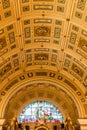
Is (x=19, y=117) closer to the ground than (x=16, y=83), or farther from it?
closer to the ground

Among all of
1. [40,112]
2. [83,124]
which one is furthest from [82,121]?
[40,112]

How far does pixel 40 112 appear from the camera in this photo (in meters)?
28.3

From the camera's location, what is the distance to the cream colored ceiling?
1856cm

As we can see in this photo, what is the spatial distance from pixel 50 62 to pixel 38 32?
468 cm

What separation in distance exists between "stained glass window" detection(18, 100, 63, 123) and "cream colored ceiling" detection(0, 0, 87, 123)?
765 mm

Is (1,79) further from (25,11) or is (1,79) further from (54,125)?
(25,11)

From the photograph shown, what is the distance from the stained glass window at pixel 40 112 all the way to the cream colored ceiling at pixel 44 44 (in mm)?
765

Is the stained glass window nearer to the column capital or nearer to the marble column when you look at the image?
the column capital

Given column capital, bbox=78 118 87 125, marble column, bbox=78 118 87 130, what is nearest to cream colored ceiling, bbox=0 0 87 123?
column capital, bbox=78 118 87 125

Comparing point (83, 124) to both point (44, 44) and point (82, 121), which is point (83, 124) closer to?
point (82, 121)

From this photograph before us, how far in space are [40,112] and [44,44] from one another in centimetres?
804

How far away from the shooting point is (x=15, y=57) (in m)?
24.0

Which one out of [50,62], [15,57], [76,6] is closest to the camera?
[76,6]

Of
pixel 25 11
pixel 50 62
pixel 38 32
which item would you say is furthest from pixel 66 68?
pixel 25 11
